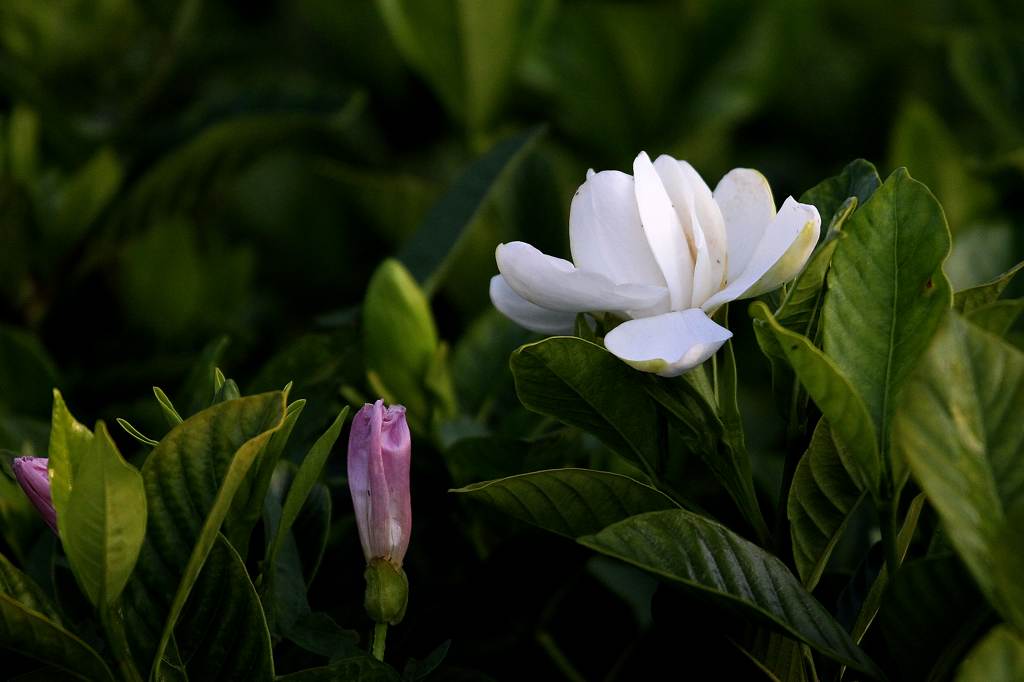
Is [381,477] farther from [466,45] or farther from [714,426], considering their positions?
[466,45]

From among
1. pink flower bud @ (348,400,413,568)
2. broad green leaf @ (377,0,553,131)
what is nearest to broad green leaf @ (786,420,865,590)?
pink flower bud @ (348,400,413,568)

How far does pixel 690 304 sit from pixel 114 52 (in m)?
1.36

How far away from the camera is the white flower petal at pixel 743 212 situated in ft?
2.54

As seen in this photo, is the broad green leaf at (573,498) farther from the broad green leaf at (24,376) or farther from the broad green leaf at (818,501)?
the broad green leaf at (24,376)

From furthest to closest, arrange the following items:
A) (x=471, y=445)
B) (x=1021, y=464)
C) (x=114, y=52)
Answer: (x=114, y=52) → (x=471, y=445) → (x=1021, y=464)

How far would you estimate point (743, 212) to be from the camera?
2.59ft

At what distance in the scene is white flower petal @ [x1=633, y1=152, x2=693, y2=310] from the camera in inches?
28.9

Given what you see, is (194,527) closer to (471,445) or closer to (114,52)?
(471,445)

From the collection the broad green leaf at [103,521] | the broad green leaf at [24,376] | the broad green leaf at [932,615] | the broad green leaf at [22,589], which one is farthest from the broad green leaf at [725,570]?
the broad green leaf at [24,376]

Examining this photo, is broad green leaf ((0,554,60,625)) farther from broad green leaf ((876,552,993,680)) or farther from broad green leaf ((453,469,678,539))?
broad green leaf ((876,552,993,680))

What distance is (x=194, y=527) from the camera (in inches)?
28.3

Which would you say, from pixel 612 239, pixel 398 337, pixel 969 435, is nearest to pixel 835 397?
pixel 969 435

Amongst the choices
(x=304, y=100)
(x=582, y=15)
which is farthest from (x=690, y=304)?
(x=582, y=15)

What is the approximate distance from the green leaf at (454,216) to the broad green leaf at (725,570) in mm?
532
